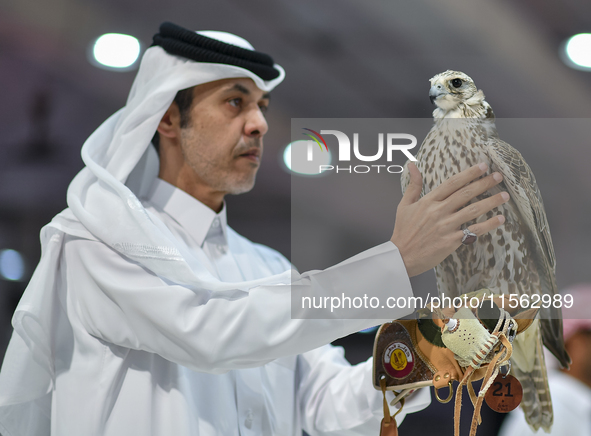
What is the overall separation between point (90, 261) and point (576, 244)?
119 centimetres

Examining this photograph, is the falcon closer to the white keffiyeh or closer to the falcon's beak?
the falcon's beak

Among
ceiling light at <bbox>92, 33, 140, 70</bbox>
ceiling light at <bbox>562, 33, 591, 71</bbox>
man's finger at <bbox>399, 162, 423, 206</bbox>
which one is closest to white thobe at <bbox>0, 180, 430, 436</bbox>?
man's finger at <bbox>399, 162, 423, 206</bbox>

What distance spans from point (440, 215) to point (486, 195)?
0.35 feet

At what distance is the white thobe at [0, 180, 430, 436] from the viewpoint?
1.19 m

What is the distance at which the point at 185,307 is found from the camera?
4.04 ft

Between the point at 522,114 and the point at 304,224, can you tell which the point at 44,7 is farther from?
the point at 522,114

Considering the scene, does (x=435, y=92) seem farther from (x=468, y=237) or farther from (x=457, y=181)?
(x=468, y=237)

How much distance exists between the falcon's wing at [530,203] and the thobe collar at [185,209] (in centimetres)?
99

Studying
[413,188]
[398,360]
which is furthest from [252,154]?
[398,360]

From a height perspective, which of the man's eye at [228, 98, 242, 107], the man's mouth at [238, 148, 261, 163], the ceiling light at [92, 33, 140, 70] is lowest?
the man's mouth at [238, 148, 261, 163]

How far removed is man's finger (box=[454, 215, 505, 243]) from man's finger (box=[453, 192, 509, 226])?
2 cm

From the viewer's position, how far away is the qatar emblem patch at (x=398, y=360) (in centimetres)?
127

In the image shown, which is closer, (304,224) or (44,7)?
(304,224)

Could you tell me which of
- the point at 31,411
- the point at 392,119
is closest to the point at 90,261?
the point at 31,411
